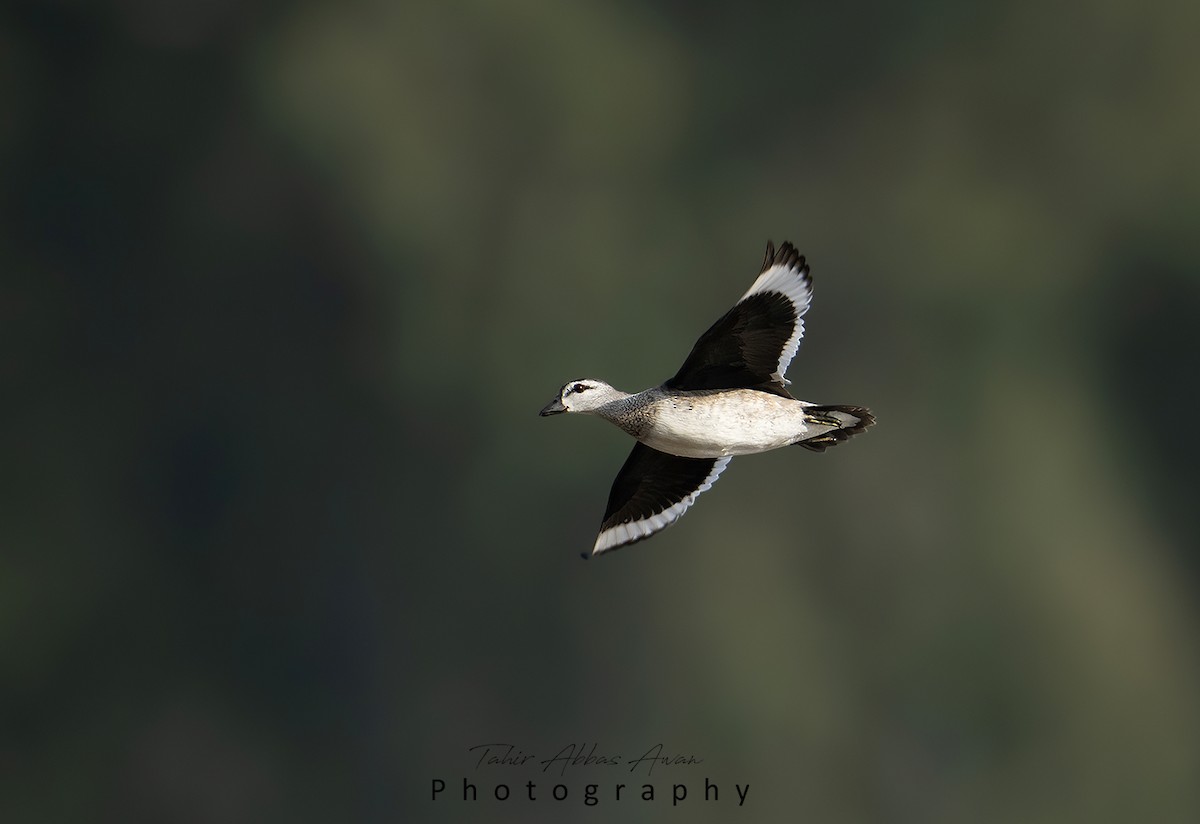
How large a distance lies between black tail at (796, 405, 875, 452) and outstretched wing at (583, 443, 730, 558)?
2.82ft

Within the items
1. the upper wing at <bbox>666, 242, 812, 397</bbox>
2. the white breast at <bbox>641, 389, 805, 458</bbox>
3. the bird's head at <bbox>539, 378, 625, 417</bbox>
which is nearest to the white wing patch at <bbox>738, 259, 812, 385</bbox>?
the upper wing at <bbox>666, 242, 812, 397</bbox>

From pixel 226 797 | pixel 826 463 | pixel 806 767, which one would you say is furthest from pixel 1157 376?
pixel 226 797

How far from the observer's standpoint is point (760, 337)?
841 cm

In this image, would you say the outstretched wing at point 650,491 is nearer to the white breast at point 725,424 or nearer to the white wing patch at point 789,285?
the white breast at point 725,424

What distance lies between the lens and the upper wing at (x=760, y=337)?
831cm

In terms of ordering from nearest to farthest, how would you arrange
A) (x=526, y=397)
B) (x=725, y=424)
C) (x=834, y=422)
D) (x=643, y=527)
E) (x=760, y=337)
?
1. (x=725, y=424)
2. (x=834, y=422)
3. (x=760, y=337)
4. (x=643, y=527)
5. (x=526, y=397)

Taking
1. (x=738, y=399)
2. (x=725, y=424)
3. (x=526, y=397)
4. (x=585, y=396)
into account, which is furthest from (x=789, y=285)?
(x=526, y=397)

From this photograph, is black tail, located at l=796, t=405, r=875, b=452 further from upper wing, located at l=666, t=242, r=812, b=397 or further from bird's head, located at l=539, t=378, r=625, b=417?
bird's head, located at l=539, t=378, r=625, b=417

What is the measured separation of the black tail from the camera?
26.8 feet

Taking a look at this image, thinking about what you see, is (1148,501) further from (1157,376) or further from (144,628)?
(144,628)

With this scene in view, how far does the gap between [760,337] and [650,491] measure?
4.30ft

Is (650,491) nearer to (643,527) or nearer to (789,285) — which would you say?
(643,527)

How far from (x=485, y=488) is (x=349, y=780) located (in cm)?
993

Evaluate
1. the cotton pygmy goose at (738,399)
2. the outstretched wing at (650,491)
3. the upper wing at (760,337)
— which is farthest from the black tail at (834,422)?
the outstretched wing at (650,491)
